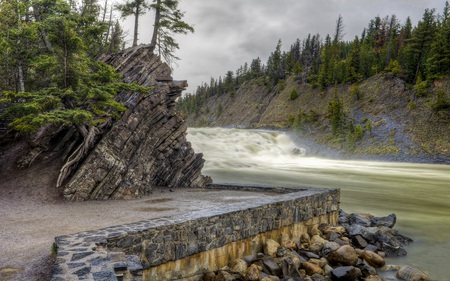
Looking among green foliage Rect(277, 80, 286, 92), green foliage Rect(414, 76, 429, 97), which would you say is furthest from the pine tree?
green foliage Rect(277, 80, 286, 92)

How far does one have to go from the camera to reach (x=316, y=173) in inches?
1211

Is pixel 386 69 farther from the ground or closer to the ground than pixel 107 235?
farther from the ground

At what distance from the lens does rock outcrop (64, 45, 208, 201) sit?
12.4 meters

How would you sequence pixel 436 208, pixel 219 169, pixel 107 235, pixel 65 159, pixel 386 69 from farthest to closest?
pixel 386 69
pixel 219 169
pixel 436 208
pixel 65 159
pixel 107 235

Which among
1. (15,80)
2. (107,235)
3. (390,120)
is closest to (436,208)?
(107,235)

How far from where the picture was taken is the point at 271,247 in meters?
→ 9.56

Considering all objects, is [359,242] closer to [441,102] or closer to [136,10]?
[136,10]

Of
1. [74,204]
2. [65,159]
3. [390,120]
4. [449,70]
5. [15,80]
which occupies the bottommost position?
[74,204]

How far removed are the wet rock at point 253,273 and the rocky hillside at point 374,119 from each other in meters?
38.9

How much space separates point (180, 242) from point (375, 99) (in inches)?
2092

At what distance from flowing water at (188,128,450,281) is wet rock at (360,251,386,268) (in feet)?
2.97

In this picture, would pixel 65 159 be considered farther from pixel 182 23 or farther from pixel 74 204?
pixel 182 23

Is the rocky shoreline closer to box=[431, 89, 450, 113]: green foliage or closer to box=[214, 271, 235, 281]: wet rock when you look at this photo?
box=[214, 271, 235, 281]: wet rock

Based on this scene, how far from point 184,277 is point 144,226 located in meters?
1.66
